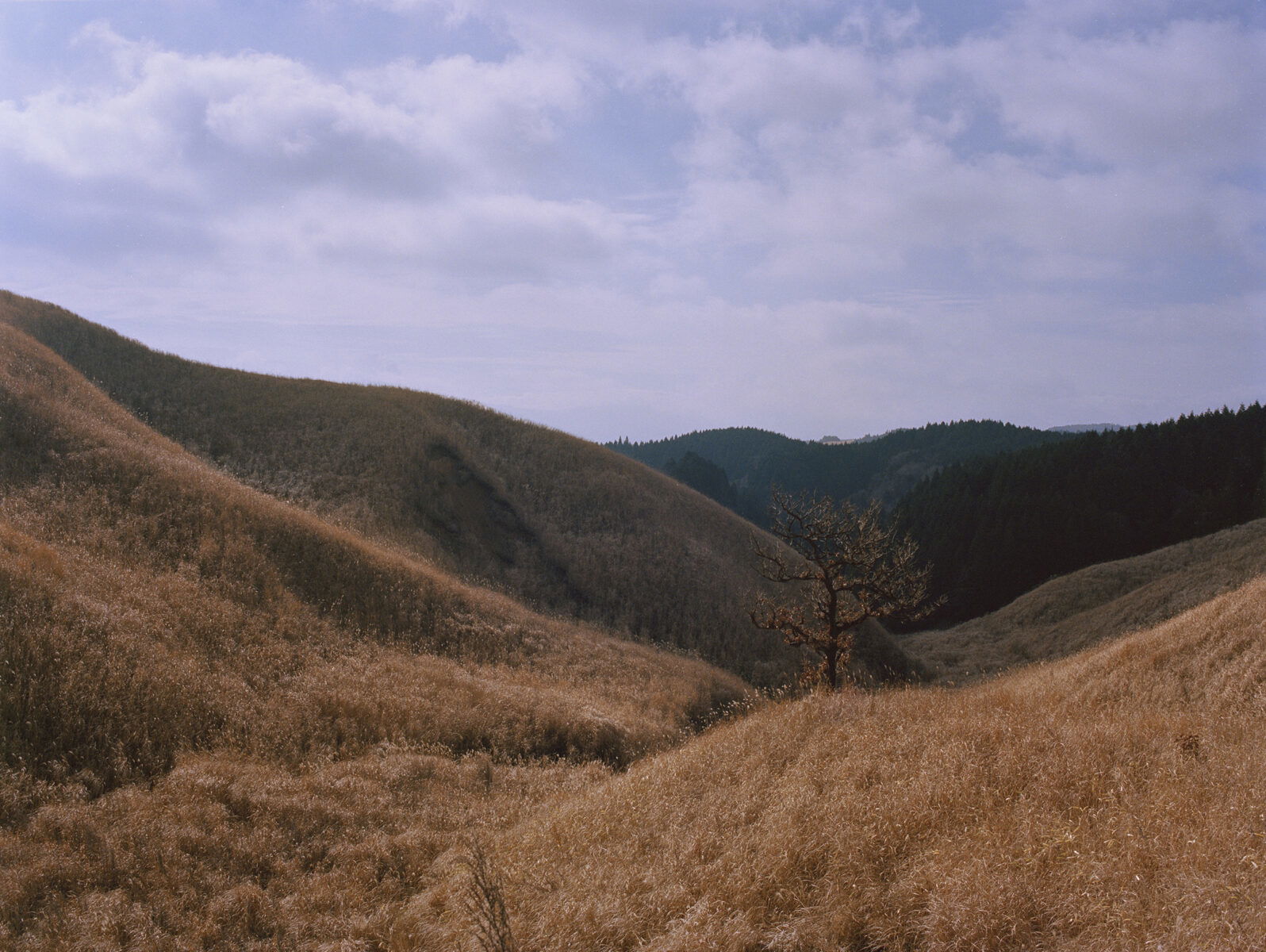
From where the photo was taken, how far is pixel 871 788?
6348mm

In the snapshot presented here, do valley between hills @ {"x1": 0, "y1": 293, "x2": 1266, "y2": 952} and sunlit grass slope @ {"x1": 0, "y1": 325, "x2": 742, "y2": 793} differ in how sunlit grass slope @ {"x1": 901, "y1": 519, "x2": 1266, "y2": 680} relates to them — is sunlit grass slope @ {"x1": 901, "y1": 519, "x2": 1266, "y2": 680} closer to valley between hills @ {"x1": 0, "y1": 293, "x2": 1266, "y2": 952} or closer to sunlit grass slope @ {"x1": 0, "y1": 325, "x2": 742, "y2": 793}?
valley between hills @ {"x1": 0, "y1": 293, "x2": 1266, "y2": 952}

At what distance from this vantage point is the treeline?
56156 millimetres

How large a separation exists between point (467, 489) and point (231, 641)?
18160 mm

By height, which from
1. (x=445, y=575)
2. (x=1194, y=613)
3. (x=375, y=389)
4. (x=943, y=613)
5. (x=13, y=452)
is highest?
(x=375, y=389)

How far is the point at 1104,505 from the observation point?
60219 mm

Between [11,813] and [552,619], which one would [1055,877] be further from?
[552,619]

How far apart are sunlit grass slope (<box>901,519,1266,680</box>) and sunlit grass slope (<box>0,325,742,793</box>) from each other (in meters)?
17.6

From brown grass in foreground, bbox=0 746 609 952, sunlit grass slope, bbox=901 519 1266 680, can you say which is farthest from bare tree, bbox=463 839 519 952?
sunlit grass slope, bbox=901 519 1266 680

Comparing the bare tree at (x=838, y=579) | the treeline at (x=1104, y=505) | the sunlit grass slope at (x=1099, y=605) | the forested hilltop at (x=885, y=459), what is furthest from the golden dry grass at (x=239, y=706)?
the forested hilltop at (x=885, y=459)

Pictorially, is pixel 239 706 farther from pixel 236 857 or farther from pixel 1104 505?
pixel 1104 505

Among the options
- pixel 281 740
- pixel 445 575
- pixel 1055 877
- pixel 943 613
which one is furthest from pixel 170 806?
pixel 943 613

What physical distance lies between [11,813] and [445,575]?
14.9m

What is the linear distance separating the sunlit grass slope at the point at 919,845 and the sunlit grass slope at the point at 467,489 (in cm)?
1749

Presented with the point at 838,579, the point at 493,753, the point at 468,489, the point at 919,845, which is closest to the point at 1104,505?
the point at 838,579
